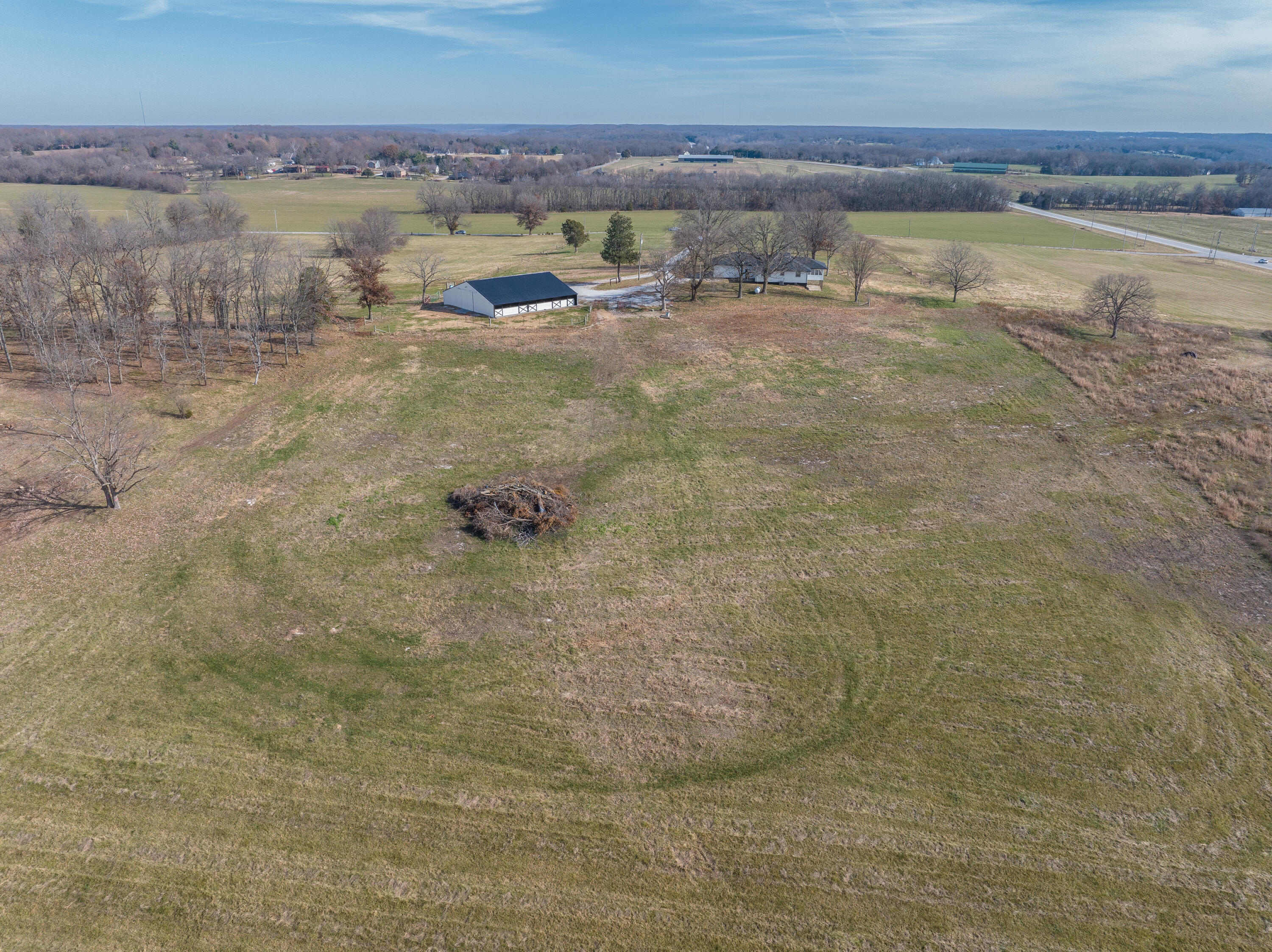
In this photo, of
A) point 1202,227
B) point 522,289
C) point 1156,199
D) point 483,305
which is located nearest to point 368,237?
point 522,289

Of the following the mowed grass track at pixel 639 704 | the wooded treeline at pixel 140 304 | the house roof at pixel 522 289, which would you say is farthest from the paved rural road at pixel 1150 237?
the wooded treeline at pixel 140 304

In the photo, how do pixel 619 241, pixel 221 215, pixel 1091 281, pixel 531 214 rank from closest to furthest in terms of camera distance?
pixel 619 241, pixel 1091 281, pixel 221 215, pixel 531 214

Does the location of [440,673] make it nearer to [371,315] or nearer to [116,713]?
[116,713]

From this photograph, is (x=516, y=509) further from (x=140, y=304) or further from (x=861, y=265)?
(x=861, y=265)

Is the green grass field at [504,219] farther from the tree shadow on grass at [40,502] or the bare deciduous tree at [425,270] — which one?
the tree shadow on grass at [40,502]

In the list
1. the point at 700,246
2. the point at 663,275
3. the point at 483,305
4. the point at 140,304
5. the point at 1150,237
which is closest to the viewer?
the point at 140,304

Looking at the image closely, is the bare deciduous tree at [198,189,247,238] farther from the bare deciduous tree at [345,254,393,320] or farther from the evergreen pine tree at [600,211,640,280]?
the evergreen pine tree at [600,211,640,280]

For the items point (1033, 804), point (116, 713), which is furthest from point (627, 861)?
point (116, 713)
